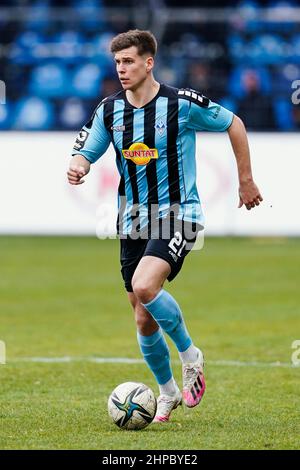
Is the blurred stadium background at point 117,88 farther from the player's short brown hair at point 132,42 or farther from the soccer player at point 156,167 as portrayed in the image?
the player's short brown hair at point 132,42

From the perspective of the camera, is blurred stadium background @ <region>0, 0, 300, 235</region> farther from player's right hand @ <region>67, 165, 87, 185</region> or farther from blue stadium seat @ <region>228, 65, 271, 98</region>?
player's right hand @ <region>67, 165, 87, 185</region>

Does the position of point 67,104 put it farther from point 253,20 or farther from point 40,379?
point 40,379

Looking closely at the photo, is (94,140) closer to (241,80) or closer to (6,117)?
(6,117)

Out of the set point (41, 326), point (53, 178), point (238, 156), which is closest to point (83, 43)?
point (53, 178)

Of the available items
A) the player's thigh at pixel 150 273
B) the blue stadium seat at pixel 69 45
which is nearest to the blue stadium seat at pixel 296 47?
A: the blue stadium seat at pixel 69 45

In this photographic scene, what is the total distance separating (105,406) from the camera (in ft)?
22.6

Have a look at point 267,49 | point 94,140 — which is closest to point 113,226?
point 267,49

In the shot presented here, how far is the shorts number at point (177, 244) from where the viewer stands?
21.1ft

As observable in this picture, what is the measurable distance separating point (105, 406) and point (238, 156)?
1.83 m

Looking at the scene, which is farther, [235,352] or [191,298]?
[191,298]

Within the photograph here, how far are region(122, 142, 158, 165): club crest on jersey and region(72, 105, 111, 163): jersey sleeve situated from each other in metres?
0.23

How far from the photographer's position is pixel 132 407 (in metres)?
6.18

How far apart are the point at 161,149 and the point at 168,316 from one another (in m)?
1.06
